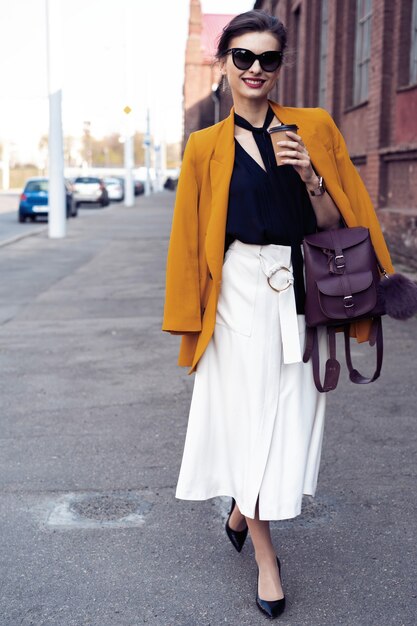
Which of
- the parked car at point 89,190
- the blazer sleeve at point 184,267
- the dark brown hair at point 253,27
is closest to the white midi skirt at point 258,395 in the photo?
the blazer sleeve at point 184,267

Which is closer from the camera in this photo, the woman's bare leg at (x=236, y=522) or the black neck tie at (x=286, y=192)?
the black neck tie at (x=286, y=192)

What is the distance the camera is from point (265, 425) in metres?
3.13

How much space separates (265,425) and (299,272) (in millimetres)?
551

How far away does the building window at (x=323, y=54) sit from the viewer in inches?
775

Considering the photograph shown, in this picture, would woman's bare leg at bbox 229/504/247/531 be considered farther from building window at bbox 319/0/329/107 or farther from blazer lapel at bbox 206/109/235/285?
building window at bbox 319/0/329/107

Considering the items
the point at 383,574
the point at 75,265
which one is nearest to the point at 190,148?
the point at 383,574

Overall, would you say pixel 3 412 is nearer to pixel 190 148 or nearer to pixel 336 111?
pixel 190 148

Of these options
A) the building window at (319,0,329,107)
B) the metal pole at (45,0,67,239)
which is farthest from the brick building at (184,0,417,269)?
the metal pole at (45,0,67,239)

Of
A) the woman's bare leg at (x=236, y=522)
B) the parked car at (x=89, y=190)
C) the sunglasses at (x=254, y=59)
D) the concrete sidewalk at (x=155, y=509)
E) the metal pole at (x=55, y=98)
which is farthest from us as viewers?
the parked car at (x=89, y=190)

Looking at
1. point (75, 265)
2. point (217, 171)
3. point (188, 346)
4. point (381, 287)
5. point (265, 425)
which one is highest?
point (217, 171)

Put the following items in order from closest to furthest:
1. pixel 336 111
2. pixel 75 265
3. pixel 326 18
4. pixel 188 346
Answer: pixel 188 346, pixel 75 265, pixel 336 111, pixel 326 18

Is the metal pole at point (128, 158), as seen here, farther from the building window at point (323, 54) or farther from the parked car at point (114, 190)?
the building window at point (323, 54)

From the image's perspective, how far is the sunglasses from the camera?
2.98 meters

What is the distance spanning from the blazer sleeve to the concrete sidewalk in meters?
1.02
